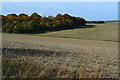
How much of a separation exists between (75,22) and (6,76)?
6176 centimetres

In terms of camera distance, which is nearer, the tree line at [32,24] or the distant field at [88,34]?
the distant field at [88,34]

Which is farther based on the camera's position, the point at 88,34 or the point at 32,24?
the point at 32,24

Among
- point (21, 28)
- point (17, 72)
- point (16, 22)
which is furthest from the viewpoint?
point (16, 22)

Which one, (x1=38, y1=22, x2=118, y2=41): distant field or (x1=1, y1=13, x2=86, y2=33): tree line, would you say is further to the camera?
(x1=1, y1=13, x2=86, y2=33): tree line

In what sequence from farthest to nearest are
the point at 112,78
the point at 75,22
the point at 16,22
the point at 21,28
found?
the point at 75,22 → the point at 16,22 → the point at 21,28 → the point at 112,78

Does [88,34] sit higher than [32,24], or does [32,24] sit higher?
[32,24]

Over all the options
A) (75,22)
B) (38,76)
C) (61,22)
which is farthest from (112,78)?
(75,22)

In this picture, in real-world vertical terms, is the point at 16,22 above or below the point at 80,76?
above

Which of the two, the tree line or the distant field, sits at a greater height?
the tree line

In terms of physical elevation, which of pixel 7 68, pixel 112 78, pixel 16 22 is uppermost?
pixel 16 22

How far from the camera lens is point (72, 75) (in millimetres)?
5035

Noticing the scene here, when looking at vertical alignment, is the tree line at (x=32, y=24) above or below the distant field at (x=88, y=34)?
above

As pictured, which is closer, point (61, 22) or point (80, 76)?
point (80, 76)

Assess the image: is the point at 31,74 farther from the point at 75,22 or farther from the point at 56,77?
the point at 75,22
